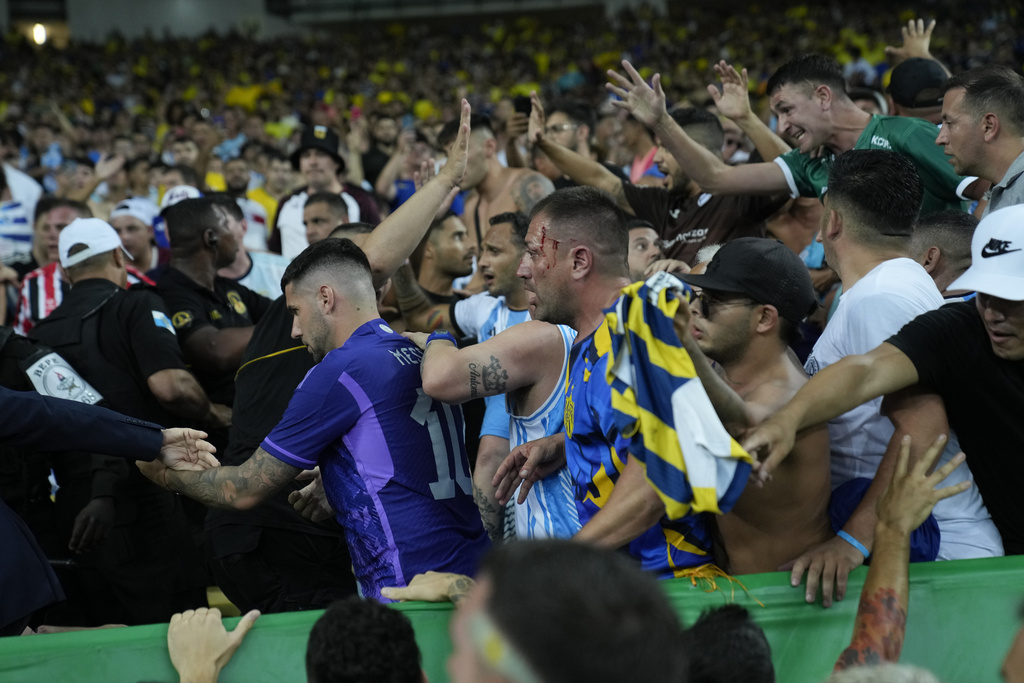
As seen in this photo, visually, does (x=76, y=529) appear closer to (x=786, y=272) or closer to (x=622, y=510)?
(x=622, y=510)

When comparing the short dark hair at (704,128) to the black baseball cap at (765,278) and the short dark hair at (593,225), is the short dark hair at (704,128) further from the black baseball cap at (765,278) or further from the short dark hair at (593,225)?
the black baseball cap at (765,278)

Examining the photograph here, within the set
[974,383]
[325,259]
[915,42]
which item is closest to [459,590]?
[325,259]

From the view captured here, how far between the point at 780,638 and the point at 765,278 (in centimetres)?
101

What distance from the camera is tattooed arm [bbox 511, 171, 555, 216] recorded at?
6402 millimetres

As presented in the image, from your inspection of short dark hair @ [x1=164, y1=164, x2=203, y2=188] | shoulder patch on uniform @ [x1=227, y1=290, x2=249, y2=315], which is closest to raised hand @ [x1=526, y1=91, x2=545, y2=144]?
shoulder patch on uniform @ [x1=227, y1=290, x2=249, y2=315]

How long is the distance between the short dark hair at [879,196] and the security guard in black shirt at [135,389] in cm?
320

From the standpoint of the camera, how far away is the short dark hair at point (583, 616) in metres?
1.27

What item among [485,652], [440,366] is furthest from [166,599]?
[485,652]

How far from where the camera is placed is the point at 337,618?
2.05m

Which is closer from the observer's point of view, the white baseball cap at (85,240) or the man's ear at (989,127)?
the man's ear at (989,127)

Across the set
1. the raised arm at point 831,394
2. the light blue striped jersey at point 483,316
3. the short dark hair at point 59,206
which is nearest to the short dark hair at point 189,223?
the light blue striped jersey at point 483,316

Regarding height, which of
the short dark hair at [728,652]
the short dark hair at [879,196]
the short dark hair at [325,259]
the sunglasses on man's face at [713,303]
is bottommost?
the short dark hair at [728,652]

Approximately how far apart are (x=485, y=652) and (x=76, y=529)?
3.62 meters

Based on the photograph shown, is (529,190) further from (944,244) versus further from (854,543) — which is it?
(854,543)
